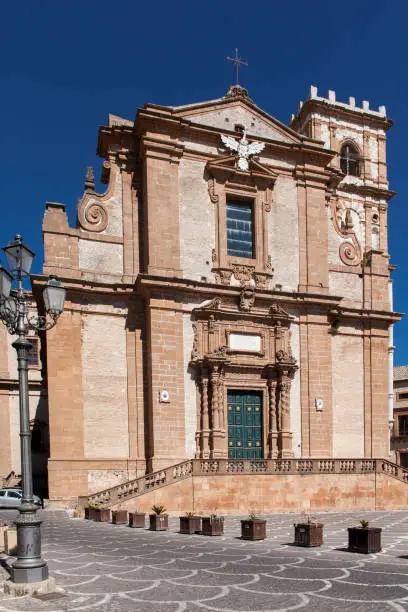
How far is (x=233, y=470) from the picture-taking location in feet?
75.8

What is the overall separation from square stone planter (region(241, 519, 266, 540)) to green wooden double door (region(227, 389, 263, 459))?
1047 cm

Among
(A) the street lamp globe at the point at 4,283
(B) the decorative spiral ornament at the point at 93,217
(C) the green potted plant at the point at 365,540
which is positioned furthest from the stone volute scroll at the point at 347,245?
(A) the street lamp globe at the point at 4,283

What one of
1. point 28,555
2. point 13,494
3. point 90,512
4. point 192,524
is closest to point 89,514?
point 90,512

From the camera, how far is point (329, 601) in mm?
8648

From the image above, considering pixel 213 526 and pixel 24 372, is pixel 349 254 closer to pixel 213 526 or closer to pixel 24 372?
pixel 213 526

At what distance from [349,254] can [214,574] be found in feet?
75.1

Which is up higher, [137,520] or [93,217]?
[93,217]

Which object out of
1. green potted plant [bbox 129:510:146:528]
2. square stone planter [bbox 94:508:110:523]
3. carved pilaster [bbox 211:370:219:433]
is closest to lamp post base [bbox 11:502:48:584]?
green potted plant [bbox 129:510:146:528]

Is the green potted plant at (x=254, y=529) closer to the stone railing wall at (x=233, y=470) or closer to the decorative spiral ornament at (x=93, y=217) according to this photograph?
the stone railing wall at (x=233, y=470)

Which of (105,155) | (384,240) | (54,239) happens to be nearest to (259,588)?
(54,239)

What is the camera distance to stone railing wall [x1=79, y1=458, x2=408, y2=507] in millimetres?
21781

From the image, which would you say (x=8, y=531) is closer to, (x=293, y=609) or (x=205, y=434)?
(x=293, y=609)

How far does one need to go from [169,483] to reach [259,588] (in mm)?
12600

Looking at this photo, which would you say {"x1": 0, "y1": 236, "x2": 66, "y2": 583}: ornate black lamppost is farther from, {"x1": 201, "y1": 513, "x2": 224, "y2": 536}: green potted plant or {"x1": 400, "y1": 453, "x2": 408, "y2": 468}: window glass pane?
{"x1": 400, "y1": 453, "x2": 408, "y2": 468}: window glass pane
